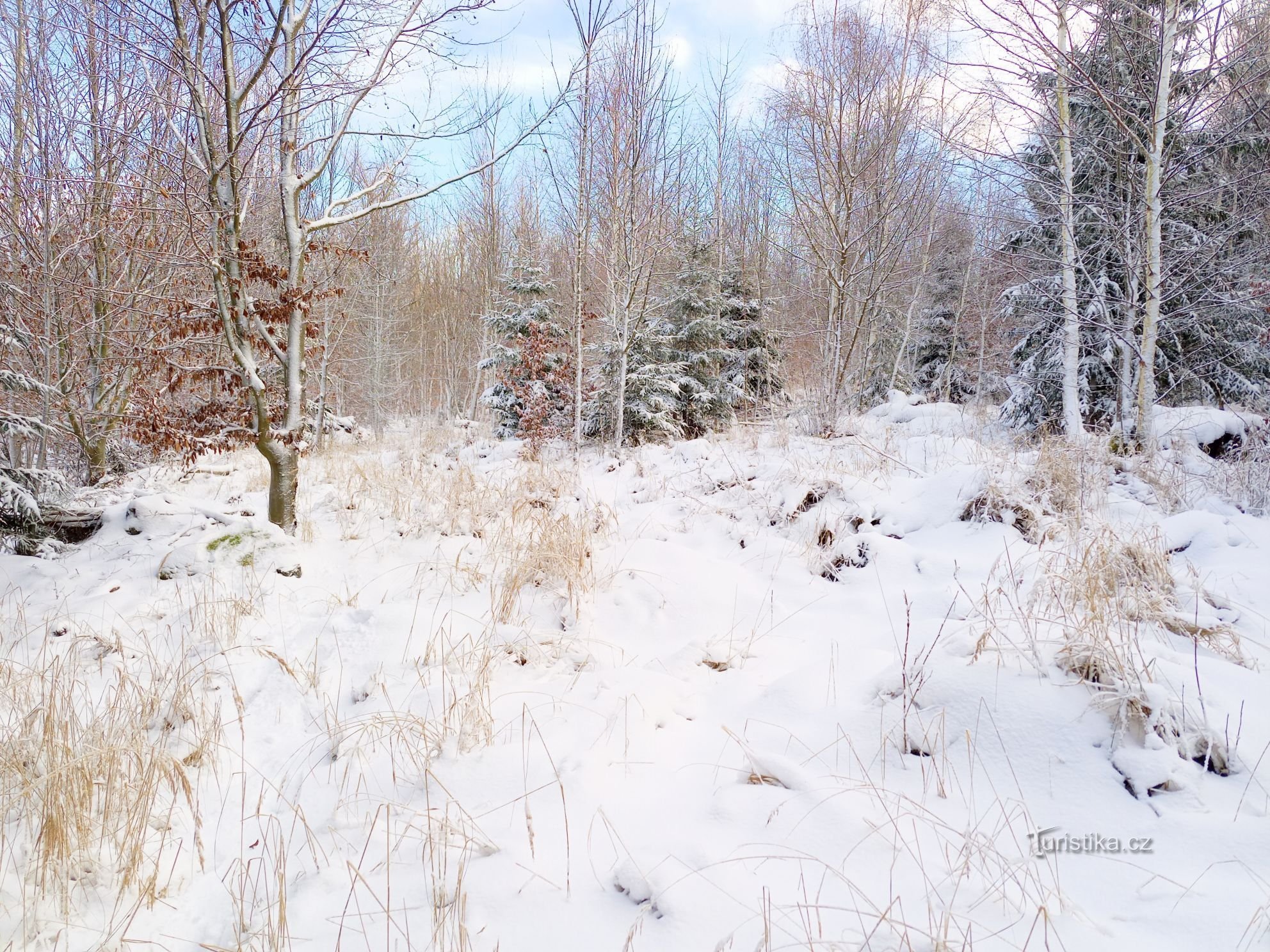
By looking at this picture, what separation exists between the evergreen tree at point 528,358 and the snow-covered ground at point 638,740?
6448 mm

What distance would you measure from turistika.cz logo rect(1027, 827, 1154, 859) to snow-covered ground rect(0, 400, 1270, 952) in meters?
0.01

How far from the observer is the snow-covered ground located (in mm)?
1356

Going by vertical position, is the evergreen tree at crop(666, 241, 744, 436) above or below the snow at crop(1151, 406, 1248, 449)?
above

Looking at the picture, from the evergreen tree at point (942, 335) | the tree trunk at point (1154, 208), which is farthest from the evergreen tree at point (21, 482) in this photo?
the evergreen tree at point (942, 335)

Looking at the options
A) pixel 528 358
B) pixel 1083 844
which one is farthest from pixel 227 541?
pixel 528 358

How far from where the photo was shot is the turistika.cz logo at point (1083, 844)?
1.42m

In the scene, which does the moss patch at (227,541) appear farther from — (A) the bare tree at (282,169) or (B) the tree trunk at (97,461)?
(B) the tree trunk at (97,461)

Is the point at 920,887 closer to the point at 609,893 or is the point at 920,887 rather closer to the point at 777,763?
the point at 777,763

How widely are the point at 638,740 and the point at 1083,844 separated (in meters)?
1.29

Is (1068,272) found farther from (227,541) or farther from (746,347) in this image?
(227,541)

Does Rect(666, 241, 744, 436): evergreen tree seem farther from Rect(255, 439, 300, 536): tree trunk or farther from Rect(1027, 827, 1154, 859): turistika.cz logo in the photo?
Rect(1027, 827, 1154, 859): turistika.cz logo

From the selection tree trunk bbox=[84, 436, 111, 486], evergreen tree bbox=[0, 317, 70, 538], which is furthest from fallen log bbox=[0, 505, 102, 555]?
tree trunk bbox=[84, 436, 111, 486]

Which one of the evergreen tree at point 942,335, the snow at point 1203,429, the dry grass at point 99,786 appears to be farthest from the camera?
the evergreen tree at point 942,335

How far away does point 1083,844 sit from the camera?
145cm
